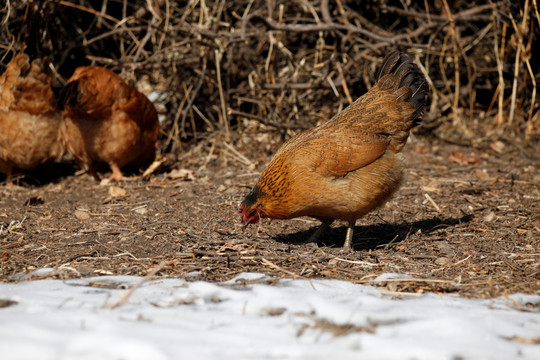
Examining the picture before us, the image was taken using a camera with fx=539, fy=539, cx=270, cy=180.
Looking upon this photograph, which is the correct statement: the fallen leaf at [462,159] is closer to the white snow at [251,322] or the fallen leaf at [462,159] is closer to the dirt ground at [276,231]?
the dirt ground at [276,231]

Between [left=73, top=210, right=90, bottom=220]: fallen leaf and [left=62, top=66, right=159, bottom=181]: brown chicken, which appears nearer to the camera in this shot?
[left=73, top=210, right=90, bottom=220]: fallen leaf

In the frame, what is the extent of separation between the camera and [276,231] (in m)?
4.81

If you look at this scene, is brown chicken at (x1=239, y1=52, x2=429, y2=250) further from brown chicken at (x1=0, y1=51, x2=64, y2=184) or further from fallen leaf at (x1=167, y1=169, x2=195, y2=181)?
brown chicken at (x1=0, y1=51, x2=64, y2=184)

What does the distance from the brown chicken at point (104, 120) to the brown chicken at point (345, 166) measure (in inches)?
115

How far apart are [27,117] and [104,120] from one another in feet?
2.82

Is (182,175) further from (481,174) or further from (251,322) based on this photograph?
(251,322)

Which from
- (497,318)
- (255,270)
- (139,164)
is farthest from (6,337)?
(139,164)

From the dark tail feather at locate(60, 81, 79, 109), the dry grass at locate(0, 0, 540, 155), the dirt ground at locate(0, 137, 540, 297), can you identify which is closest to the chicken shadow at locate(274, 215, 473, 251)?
the dirt ground at locate(0, 137, 540, 297)

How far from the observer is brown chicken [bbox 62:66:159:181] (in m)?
6.15

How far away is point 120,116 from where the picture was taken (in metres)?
6.45

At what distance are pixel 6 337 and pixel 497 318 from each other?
2.29 m

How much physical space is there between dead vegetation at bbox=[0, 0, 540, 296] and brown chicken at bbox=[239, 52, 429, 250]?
1.03 feet

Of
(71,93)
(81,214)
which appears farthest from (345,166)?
(71,93)

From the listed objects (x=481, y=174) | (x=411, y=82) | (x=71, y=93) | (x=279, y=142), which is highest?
(x=411, y=82)
